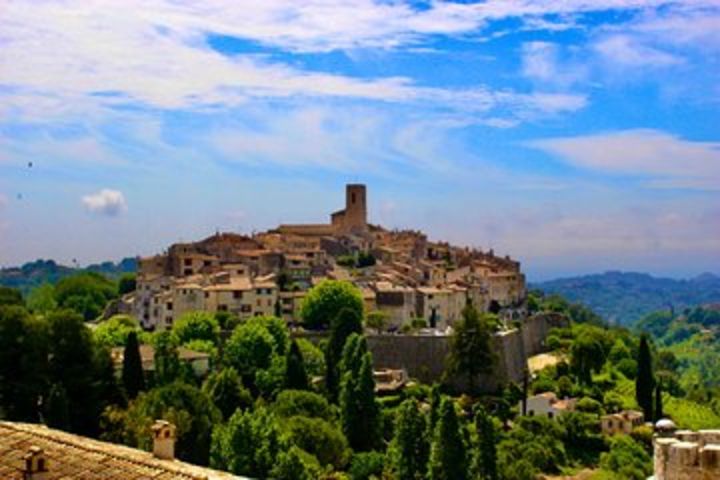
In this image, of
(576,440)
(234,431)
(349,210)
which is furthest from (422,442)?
(349,210)

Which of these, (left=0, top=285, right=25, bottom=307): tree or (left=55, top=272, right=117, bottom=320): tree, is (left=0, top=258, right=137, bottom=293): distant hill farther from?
(left=0, top=285, right=25, bottom=307): tree

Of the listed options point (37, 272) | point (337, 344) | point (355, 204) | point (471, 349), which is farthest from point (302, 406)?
point (37, 272)

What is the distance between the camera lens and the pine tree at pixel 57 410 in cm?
3431

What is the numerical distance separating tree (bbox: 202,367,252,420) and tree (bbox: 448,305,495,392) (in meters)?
11.4

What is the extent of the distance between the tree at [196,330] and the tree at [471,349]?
481 inches

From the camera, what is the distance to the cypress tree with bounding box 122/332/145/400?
4031 centimetres

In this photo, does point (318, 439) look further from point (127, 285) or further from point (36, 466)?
point (127, 285)

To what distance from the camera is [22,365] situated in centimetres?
3738

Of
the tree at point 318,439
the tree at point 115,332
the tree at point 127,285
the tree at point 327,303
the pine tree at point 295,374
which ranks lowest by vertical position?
the tree at point 318,439

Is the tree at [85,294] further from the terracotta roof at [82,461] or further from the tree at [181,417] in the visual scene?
the terracotta roof at [82,461]

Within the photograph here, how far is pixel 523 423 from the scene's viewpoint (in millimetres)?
45938

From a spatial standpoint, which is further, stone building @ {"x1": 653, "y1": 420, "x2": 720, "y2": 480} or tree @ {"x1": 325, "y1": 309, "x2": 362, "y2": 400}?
tree @ {"x1": 325, "y1": 309, "x2": 362, "y2": 400}

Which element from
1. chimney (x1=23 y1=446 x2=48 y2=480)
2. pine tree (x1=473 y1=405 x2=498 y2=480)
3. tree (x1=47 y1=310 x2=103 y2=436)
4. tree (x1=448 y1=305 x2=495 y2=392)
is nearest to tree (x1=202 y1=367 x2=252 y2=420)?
tree (x1=47 y1=310 x2=103 y2=436)

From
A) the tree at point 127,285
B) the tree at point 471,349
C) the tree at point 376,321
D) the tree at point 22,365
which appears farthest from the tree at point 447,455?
the tree at point 127,285
